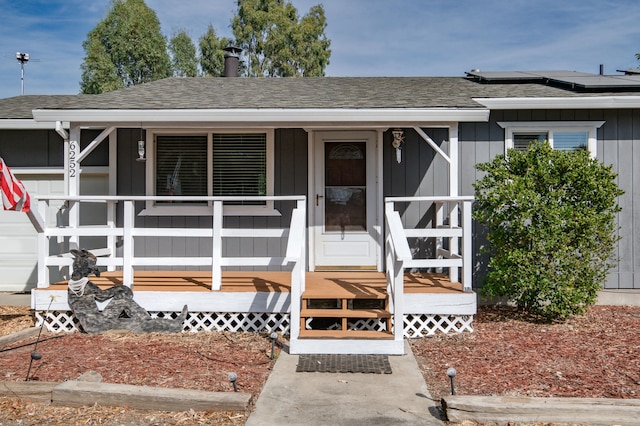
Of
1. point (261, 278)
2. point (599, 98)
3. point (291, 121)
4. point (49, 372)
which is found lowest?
point (49, 372)

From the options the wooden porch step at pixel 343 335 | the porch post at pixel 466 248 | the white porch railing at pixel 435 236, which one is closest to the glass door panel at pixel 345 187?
the white porch railing at pixel 435 236

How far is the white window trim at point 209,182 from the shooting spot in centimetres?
785

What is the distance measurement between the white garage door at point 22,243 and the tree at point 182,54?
71.6ft

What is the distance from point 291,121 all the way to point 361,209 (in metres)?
1.84

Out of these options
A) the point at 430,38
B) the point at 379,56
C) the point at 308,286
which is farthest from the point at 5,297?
the point at 379,56

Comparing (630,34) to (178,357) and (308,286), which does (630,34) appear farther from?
(178,357)

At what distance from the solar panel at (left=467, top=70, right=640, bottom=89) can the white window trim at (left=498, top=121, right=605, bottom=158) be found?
0.58 meters

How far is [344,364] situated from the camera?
492cm

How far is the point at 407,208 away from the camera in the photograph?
→ 7.86 m

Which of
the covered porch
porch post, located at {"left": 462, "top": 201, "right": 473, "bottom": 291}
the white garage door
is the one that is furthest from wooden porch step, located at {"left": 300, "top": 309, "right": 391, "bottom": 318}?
the white garage door

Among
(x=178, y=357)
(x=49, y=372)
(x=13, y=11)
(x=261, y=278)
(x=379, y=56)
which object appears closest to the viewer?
(x=49, y=372)

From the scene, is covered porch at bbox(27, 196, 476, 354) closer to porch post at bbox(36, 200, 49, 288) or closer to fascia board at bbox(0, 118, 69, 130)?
porch post at bbox(36, 200, 49, 288)

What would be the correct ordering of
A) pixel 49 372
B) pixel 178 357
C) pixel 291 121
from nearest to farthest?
pixel 49 372, pixel 178 357, pixel 291 121

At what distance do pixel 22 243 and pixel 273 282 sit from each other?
16.3 ft
